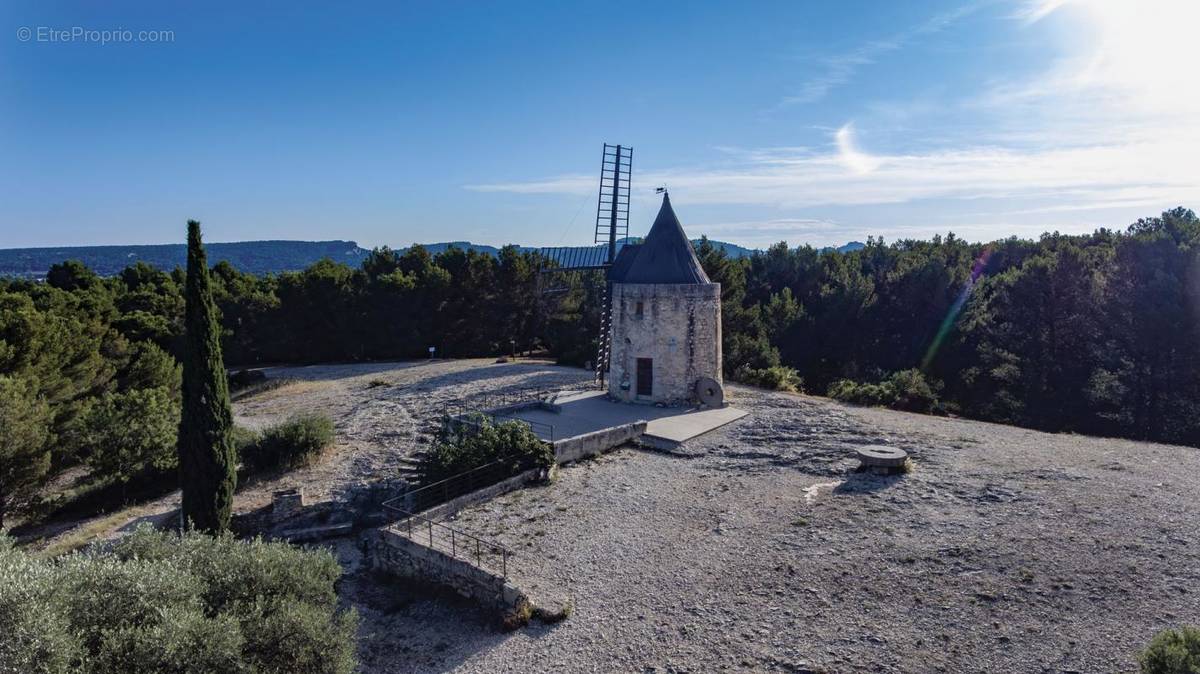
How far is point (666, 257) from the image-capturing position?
19359mm

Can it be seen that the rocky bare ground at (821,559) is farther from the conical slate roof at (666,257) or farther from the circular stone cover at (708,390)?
the conical slate roof at (666,257)

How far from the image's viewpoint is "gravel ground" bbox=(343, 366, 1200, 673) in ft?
26.7

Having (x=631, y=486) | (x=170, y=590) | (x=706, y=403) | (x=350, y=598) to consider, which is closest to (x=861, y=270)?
(x=706, y=403)

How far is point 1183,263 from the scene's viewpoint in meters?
21.4

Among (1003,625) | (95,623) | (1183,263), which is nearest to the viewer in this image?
(95,623)

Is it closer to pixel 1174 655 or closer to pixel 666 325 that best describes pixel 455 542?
pixel 1174 655

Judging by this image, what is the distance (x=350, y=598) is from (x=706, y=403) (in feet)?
38.9

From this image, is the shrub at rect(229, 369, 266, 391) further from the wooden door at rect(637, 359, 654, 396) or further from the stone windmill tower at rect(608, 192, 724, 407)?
the wooden door at rect(637, 359, 654, 396)

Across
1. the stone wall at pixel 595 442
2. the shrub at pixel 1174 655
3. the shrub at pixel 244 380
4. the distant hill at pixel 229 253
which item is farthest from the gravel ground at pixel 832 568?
the distant hill at pixel 229 253

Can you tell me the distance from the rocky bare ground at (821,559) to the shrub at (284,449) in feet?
1.98

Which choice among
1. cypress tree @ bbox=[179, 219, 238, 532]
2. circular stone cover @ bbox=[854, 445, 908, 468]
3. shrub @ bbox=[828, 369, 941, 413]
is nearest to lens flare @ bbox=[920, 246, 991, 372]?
shrub @ bbox=[828, 369, 941, 413]

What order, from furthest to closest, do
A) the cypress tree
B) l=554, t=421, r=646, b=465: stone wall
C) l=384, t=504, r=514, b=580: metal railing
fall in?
l=554, t=421, r=646, b=465: stone wall, the cypress tree, l=384, t=504, r=514, b=580: metal railing

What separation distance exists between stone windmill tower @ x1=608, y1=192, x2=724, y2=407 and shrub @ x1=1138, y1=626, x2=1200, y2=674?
43.4ft

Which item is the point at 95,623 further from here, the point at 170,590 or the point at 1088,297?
the point at 1088,297
